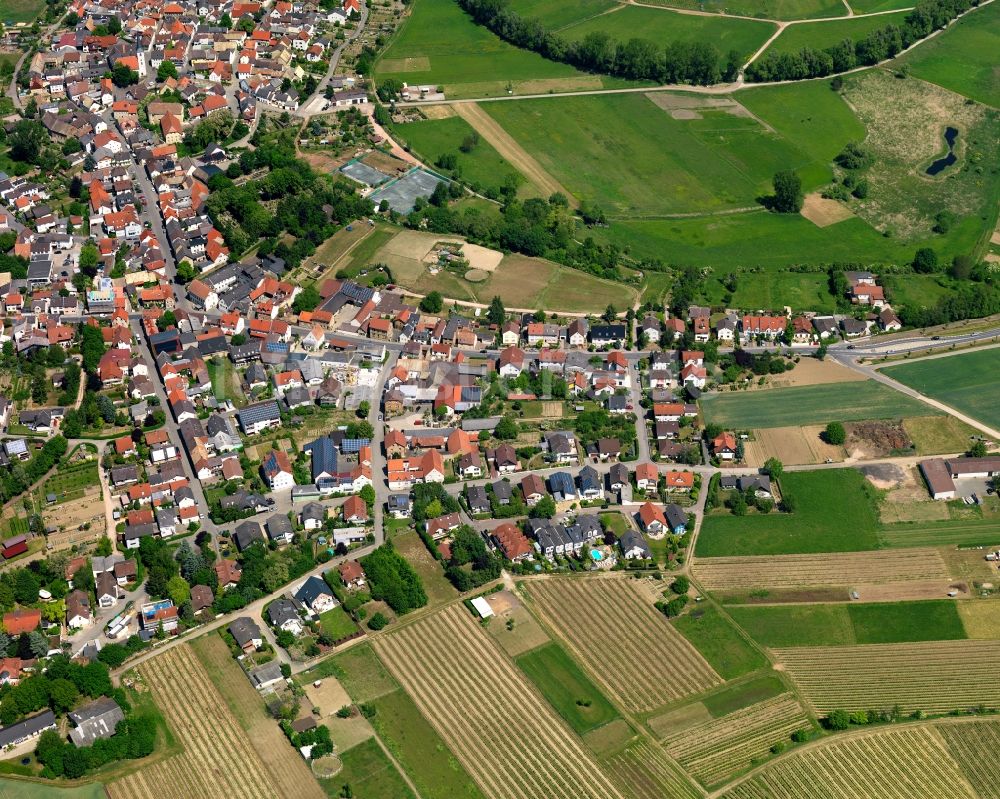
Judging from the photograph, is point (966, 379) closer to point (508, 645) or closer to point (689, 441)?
point (689, 441)

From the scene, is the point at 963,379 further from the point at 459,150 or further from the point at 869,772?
the point at 459,150

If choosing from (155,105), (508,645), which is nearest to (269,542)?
(508,645)

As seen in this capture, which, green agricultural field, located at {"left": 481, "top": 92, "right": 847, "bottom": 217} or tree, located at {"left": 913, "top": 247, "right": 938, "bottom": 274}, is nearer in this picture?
tree, located at {"left": 913, "top": 247, "right": 938, "bottom": 274}

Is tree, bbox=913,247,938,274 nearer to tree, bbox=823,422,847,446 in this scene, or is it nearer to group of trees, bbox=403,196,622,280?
group of trees, bbox=403,196,622,280

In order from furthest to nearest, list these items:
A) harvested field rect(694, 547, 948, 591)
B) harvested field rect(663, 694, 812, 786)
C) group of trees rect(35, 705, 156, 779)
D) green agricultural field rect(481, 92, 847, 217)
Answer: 1. green agricultural field rect(481, 92, 847, 217)
2. harvested field rect(694, 547, 948, 591)
3. harvested field rect(663, 694, 812, 786)
4. group of trees rect(35, 705, 156, 779)

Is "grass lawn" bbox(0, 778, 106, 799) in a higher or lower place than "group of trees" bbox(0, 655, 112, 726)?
lower

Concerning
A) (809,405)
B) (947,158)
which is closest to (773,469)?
(809,405)

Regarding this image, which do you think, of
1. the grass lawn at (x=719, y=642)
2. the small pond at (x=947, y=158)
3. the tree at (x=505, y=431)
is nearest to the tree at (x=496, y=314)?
the tree at (x=505, y=431)

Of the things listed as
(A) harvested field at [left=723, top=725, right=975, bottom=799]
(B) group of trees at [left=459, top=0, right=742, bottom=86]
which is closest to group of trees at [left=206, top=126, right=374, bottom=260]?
(B) group of trees at [left=459, top=0, right=742, bottom=86]
